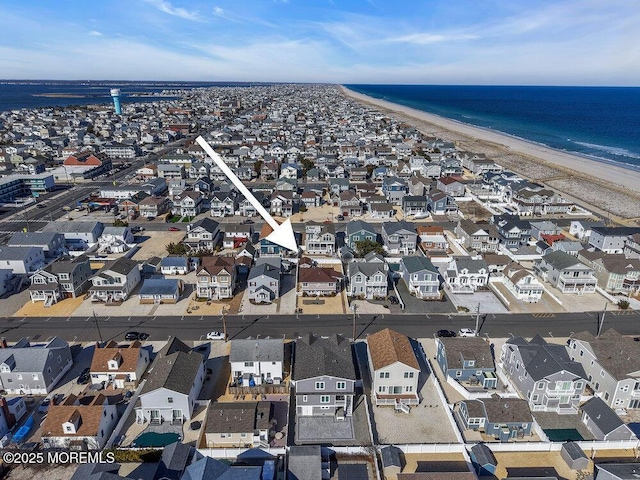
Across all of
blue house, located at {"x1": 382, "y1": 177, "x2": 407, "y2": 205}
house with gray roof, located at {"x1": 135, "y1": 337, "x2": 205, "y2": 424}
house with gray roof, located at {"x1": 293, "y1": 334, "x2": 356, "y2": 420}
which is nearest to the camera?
house with gray roof, located at {"x1": 135, "y1": 337, "x2": 205, "y2": 424}

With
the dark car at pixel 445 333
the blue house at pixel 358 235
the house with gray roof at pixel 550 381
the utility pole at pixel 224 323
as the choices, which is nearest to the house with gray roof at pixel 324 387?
the utility pole at pixel 224 323

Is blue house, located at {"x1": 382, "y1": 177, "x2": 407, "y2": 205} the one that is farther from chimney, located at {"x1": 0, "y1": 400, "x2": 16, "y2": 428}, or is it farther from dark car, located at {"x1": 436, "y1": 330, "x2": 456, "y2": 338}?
chimney, located at {"x1": 0, "y1": 400, "x2": 16, "y2": 428}

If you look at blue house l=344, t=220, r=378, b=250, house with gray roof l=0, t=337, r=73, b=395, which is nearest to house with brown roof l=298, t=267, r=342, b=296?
blue house l=344, t=220, r=378, b=250

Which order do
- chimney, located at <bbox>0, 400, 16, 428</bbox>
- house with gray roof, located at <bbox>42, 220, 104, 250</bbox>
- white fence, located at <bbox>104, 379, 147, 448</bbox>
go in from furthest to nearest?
1. house with gray roof, located at <bbox>42, 220, 104, 250</bbox>
2. chimney, located at <bbox>0, 400, 16, 428</bbox>
3. white fence, located at <bbox>104, 379, 147, 448</bbox>

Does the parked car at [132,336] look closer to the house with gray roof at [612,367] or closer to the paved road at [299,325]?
the paved road at [299,325]

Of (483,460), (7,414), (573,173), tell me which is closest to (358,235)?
(483,460)

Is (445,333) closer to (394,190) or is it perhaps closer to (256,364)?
(256,364)

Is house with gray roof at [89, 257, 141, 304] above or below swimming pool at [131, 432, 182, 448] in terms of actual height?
above
